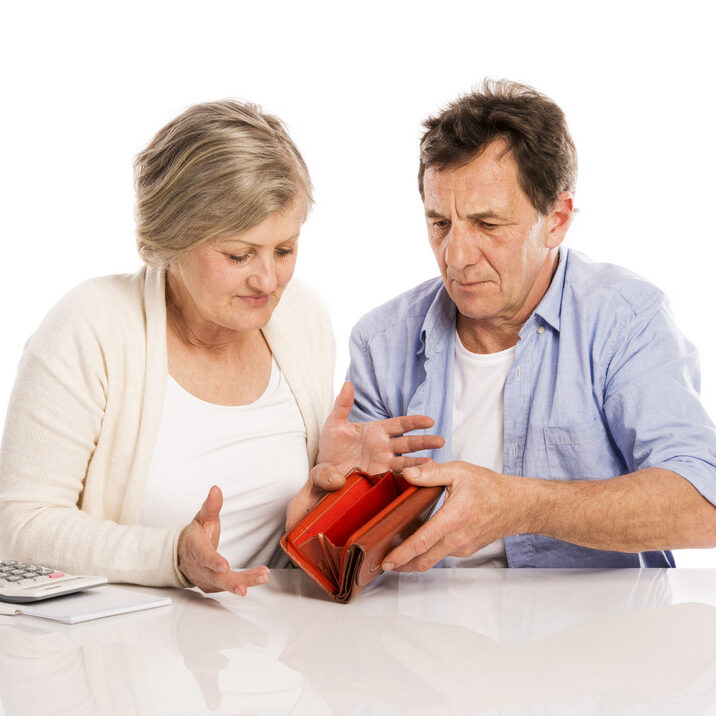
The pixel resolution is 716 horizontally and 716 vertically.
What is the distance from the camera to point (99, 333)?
5.80 feet

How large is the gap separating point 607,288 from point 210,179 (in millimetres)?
905

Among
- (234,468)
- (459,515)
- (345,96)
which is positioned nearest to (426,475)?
(459,515)

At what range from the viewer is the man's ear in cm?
205

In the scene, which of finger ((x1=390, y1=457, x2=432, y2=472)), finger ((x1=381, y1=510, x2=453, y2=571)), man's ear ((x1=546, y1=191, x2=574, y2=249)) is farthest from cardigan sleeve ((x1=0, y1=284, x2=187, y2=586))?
man's ear ((x1=546, y1=191, x2=574, y2=249))

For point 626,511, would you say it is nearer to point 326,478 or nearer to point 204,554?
point 326,478

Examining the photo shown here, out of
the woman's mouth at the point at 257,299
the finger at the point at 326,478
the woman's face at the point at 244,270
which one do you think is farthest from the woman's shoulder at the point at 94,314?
the finger at the point at 326,478

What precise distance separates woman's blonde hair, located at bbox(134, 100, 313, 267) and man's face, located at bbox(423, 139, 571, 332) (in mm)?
330

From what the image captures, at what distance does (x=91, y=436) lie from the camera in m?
1.74

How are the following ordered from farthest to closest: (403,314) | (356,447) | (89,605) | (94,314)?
(403,314) → (356,447) → (94,314) → (89,605)

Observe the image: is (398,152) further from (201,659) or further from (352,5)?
(201,659)

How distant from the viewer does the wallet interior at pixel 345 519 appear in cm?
146

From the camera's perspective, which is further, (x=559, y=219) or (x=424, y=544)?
(x=559, y=219)

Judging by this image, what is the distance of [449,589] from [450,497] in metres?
0.16

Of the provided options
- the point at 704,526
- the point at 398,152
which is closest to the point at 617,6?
the point at 398,152
